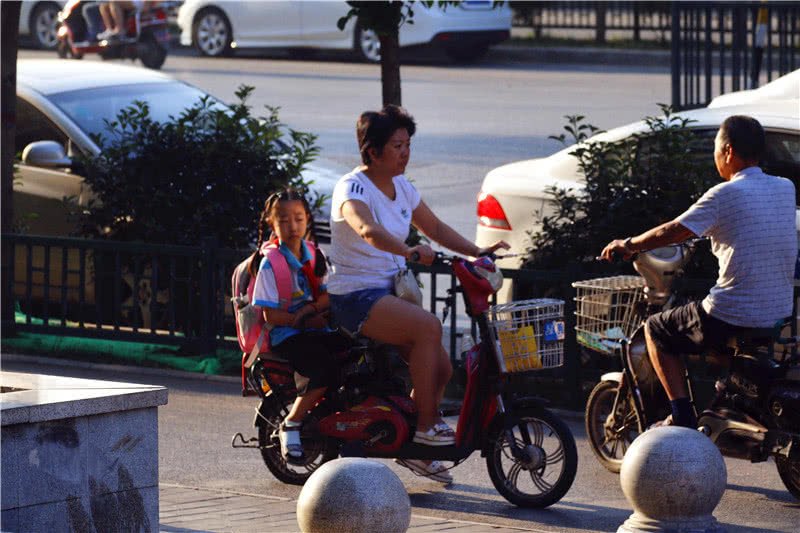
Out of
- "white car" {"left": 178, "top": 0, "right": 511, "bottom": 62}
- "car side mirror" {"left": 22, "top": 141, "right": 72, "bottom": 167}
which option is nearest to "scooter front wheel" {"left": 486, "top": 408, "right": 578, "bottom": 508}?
"car side mirror" {"left": 22, "top": 141, "right": 72, "bottom": 167}

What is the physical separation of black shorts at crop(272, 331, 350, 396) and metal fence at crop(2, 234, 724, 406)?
2061mm

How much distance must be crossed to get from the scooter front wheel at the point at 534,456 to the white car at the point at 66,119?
13.1ft

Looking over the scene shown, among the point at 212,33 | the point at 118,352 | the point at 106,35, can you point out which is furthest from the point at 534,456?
the point at 212,33

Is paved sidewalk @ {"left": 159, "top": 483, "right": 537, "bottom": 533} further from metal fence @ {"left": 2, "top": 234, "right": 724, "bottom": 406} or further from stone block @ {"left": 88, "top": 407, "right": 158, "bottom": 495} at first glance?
metal fence @ {"left": 2, "top": 234, "right": 724, "bottom": 406}

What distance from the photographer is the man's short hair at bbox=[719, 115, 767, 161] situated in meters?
6.72

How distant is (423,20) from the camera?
25.5 meters

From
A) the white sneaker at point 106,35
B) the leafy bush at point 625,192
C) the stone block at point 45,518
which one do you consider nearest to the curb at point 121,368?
the leafy bush at point 625,192

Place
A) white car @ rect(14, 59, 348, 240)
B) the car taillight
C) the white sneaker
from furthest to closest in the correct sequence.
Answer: the white sneaker
white car @ rect(14, 59, 348, 240)
the car taillight

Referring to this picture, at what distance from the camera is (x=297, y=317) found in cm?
724

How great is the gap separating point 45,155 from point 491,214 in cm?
343

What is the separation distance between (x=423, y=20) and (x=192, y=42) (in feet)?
17.7

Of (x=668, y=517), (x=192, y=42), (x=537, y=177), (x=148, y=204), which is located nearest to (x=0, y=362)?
(x=148, y=204)

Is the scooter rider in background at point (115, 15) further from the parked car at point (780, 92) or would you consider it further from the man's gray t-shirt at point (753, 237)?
the man's gray t-shirt at point (753, 237)

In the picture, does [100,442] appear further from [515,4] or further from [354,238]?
[515,4]
